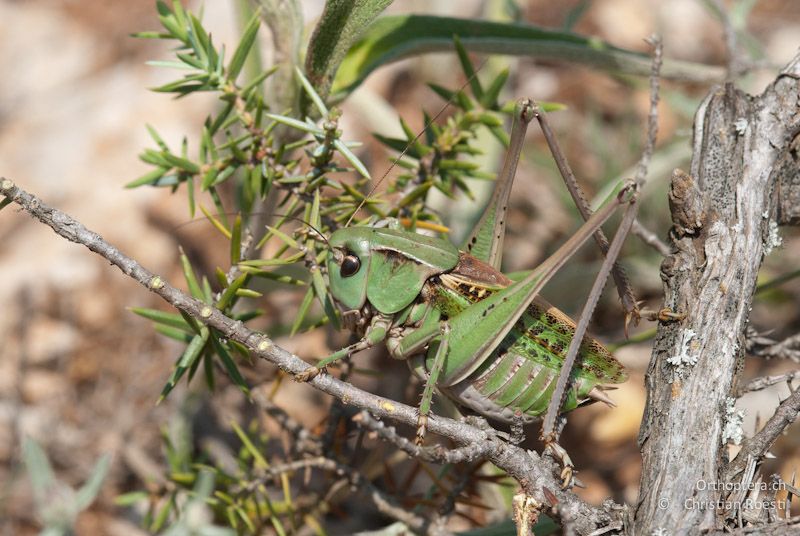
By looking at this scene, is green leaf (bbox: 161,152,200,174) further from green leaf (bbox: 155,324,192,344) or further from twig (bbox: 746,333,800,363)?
twig (bbox: 746,333,800,363)

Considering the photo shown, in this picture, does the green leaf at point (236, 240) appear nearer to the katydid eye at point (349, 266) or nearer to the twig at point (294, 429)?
the katydid eye at point (349, 266)

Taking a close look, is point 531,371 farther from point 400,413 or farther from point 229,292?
point 229,292

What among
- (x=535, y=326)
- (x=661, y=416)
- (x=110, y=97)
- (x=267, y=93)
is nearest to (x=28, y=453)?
(x=267, y=93)

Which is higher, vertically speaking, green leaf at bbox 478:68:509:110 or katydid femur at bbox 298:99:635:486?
green leaf at bbox 478:68:509:110

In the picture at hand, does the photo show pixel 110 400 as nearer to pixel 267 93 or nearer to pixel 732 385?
pixel 267 93

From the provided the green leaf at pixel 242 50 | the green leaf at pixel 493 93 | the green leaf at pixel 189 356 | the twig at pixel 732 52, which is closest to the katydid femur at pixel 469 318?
the green leaf at pixel 493 93

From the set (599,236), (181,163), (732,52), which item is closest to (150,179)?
(181,163)

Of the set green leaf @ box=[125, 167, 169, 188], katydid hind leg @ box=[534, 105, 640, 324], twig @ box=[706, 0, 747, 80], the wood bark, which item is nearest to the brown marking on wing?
katydid hind leg @ box=[534, 105, 640, 324]

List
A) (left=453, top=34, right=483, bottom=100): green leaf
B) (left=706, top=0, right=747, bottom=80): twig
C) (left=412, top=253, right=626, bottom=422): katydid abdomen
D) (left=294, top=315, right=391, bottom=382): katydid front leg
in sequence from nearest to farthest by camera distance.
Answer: (left=294, top=315, right=391, bottom=382): katydid front leg < (left=412, top=253, right=626, bottom=422): katydid abdomen < (left=453, top=34, right=483, bottom=100): green leaf < (left=706, top=0, right=747, bottom=80): twig
